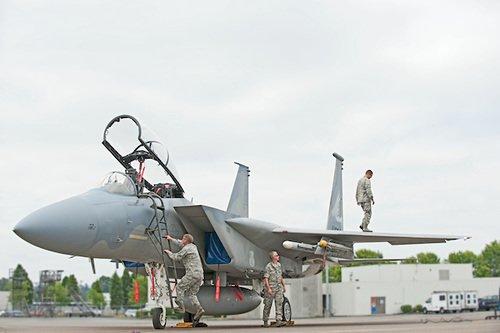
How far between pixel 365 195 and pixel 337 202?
3.58 metres

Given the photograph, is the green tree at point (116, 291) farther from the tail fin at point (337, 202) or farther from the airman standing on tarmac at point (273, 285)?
the airman standing on tarmac at point (273, 285)

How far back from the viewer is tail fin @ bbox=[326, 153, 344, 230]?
739 inches

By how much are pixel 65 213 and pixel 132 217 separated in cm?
161

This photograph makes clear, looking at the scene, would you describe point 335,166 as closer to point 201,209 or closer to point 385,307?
point 201,209

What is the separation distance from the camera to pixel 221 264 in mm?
13570

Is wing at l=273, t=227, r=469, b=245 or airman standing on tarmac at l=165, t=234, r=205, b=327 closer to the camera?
airman standing on tarmac at l=165, t=234, r=205, b=327

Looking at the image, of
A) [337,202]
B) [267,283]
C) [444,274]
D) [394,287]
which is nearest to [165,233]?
[267,283]

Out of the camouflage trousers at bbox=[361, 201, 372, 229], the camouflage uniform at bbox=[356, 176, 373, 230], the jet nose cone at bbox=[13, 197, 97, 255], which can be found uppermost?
the camouflage uniform at bbox=[356, 176, 373, 230]

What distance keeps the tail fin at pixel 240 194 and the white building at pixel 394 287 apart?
1094 inches

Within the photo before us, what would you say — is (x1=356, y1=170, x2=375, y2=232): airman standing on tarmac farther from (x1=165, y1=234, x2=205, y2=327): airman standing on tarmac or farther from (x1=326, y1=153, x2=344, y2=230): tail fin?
(x1=165, y1=234, x2=205, y2=327): airman standing on tarmac

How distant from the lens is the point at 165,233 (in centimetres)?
1248

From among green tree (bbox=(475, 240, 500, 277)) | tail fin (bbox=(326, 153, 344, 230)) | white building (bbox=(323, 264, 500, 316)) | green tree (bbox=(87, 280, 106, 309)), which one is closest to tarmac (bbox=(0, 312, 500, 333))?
tail fin (bbox=(326, 153, 344, 230))

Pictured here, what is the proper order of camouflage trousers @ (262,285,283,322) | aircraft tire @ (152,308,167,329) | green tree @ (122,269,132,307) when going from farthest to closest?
green tree @ (122,269,132,307), camouflage trousers @ (262,285,283,322), aircraft tire @ (152,308,167,329)

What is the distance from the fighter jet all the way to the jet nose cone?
0.01 meters
